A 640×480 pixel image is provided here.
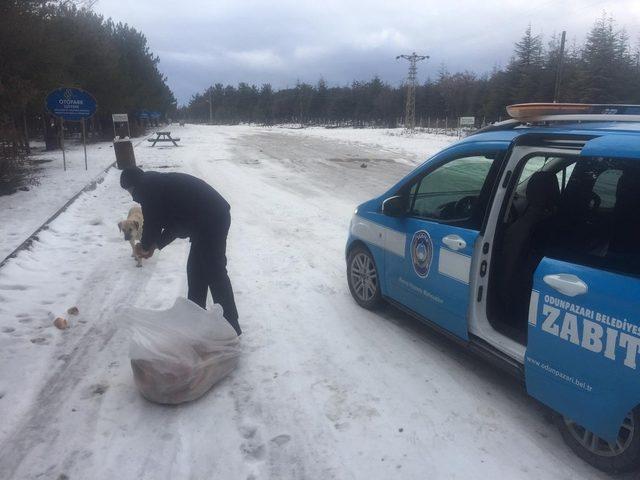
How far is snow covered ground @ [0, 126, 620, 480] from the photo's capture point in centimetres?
290

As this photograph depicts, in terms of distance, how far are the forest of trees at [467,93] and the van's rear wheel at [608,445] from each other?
43520mm

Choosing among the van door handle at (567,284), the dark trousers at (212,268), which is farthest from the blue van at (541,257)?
the dark trousers at (212,268)

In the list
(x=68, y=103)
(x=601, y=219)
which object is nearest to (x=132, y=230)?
(x=601, y=219)

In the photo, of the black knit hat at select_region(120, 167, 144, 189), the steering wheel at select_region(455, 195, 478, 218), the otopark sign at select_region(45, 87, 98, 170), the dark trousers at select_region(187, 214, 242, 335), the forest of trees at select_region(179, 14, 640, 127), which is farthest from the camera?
the forest of trees at select_region(179, 14, 640, 127)

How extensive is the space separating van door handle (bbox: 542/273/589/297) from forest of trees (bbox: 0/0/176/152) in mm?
12568

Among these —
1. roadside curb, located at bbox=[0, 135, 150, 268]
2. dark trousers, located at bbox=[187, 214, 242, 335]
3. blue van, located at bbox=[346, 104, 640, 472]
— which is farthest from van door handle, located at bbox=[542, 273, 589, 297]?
roadside curb, located at bbox=[0, 135, 150, 268]

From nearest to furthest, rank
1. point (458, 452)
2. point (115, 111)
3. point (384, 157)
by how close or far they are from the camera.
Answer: point (458, 452) → point (384, 157) → point (115, 111)

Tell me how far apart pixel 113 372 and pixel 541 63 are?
202 feet

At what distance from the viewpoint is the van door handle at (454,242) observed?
3580mm

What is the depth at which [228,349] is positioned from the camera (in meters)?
3.82

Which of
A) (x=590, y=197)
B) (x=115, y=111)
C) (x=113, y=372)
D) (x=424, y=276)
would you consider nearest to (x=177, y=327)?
(x=113, y=372)

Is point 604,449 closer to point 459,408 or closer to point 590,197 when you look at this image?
point 459,408

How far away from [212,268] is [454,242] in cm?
195

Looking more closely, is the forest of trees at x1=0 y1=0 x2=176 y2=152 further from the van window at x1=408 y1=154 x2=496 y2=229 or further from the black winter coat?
the van window at x1=408 y1=154 x2=496 y2=229
